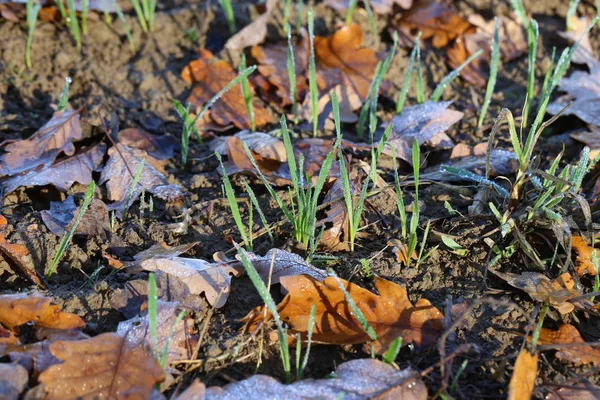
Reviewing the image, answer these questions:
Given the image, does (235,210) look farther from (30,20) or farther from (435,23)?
(435,23)

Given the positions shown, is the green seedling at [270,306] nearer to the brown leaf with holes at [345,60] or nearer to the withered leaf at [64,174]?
the withered leaf at [64,174]

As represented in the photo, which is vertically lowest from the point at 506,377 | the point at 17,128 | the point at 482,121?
the point at 506,377

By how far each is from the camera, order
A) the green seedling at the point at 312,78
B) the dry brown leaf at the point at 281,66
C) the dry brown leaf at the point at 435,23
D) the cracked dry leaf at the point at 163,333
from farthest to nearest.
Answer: the dry brown leaf at the point at 435,23 < the dry brown leaf at the point at 281,66 < the green seedling at the point at 312,78 < the cracked dry leaf at the point at 163,333

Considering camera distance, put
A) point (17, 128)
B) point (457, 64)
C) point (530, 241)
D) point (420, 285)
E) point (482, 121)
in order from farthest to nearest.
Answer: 1. point (457, 64)
2. point (482, 121)
3. point (17, 128)
4. point (530, 241)
5. point (420, 285)

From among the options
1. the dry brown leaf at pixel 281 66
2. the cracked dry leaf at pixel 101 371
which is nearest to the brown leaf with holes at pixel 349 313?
the cracked dry leaf at pixel 101 371

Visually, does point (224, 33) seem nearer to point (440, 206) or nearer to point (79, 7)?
point (79, 7)

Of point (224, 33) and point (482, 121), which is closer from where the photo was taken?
point (482, 121)

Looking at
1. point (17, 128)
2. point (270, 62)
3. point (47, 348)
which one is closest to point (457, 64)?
point (270, 62)
